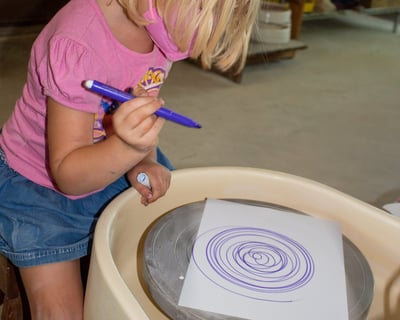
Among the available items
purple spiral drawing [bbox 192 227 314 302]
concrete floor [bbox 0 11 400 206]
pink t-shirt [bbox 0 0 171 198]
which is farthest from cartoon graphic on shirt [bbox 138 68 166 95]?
concrete floor [bbox 0 11 400 206]

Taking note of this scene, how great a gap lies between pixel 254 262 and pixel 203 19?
0.98 ft

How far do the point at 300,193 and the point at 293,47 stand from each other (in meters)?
2.03

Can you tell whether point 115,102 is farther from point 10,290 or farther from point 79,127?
Answer: point 10,290

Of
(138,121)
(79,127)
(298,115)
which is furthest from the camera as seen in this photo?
(298,115)

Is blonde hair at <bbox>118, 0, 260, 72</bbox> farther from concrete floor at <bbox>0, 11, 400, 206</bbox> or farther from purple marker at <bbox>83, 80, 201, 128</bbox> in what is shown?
concrete floor at <bbox>0, 11, 400, 206</bbox>

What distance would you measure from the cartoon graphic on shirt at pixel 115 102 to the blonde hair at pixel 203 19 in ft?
0.26

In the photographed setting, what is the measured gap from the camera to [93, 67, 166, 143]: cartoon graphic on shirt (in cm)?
74

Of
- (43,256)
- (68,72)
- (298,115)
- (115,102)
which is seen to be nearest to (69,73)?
(68,72)

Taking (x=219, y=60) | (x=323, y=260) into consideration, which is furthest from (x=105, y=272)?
(x=219, y=60)

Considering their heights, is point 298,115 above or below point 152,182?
→ below

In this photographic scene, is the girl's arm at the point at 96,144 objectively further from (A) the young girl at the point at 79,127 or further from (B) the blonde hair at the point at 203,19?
(B) the blonde hair at the point at 203,19

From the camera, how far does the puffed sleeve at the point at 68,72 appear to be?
2.10ft

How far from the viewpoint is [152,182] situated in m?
0.70

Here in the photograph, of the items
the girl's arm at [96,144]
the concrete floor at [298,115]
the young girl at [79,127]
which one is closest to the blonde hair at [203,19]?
the young girl at [79,127]
